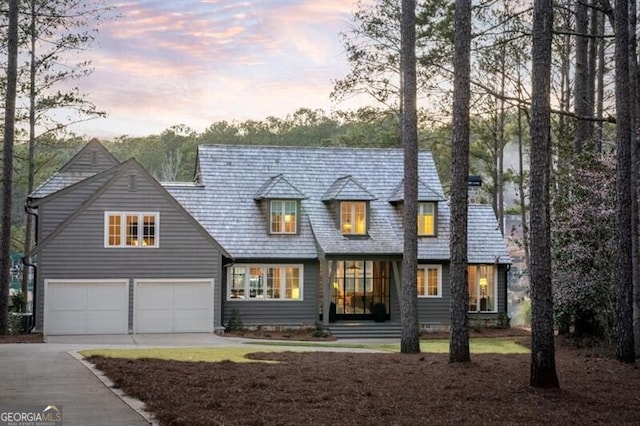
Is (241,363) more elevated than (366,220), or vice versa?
(366,220)

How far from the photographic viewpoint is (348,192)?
35.6 metres

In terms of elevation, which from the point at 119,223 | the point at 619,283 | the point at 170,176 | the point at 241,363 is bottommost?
the point at 241,363

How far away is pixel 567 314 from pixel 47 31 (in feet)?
67.1

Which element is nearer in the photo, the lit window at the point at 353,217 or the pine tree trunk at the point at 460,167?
the pine tree trunk at the point at 460,167

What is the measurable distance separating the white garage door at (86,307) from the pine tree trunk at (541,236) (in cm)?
2038

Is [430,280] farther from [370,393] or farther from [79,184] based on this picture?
[370,393]

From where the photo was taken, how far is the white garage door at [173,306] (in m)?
32.4

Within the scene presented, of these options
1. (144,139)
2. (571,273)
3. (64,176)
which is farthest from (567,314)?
(144,139)

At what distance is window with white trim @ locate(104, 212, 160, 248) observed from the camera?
106 feet

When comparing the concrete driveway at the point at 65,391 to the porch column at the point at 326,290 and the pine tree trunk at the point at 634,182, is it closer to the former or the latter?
the pine tree trunk at the point at 634,182

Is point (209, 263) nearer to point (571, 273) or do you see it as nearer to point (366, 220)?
point (366, 220)

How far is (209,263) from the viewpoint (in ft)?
108

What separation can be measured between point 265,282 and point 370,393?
21.2m

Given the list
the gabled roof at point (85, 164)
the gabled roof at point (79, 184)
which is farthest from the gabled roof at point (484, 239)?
the gabled roof at point (85, 164)
